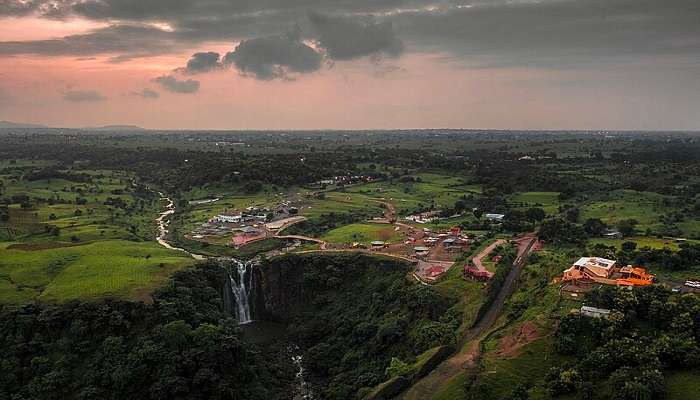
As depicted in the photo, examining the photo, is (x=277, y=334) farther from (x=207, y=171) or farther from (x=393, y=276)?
(x=207, y=171)

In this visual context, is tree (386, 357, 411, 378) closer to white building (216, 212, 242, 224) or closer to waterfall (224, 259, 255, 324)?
waterfall (224, 259, 255, 324)

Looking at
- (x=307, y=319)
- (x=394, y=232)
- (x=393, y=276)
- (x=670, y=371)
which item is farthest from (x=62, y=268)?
(x=670, y=371)

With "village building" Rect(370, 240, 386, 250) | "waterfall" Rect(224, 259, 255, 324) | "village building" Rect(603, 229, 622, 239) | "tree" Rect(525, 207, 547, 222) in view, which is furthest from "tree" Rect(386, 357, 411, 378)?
"tree" Rect(525, 207, 547, 222)


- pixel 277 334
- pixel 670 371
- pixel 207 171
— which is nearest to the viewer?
pixel 670 371

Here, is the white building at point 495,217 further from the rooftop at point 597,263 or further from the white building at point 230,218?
the white building at point 230,218

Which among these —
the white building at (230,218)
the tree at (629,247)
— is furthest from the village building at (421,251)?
the white building at (230,218)

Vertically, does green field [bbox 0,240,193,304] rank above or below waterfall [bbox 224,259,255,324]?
above
